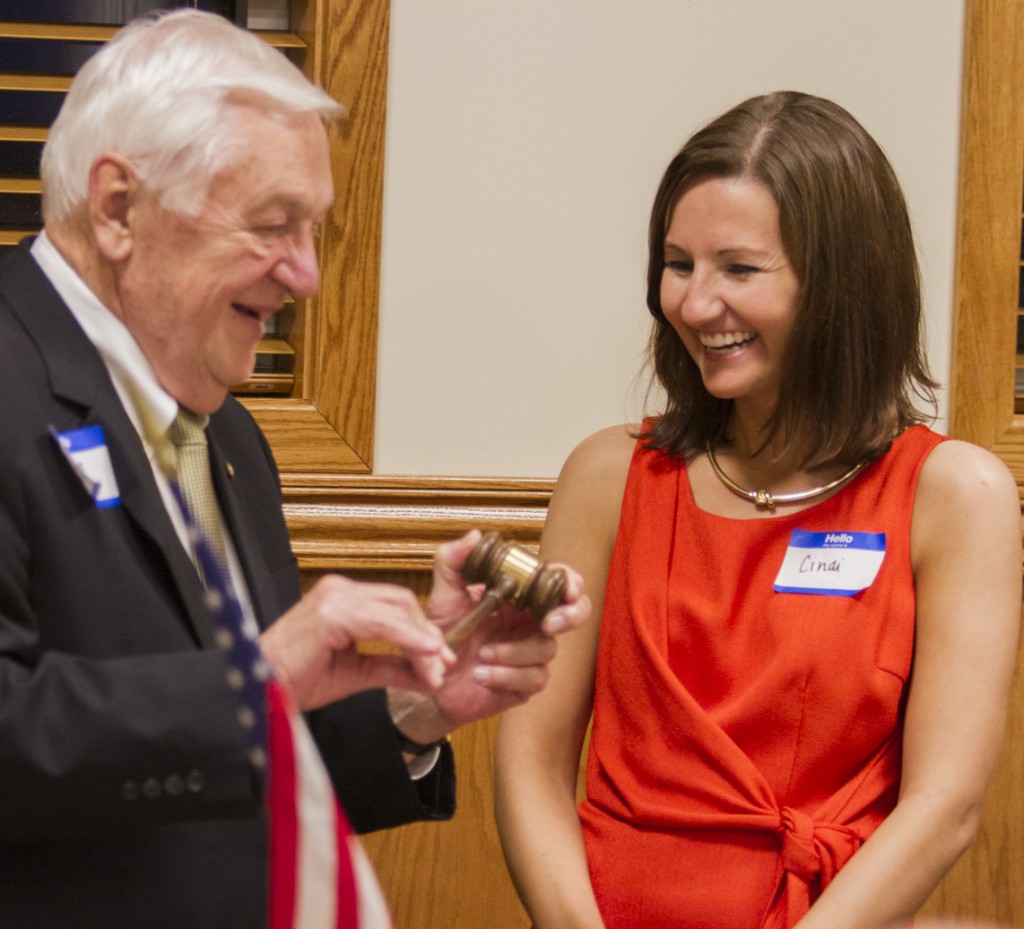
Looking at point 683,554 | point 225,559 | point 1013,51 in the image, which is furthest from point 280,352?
point 1013,51

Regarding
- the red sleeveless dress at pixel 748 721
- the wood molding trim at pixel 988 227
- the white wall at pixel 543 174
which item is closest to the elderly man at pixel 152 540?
the red sleeveless dress at pixel 748 721

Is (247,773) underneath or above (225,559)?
underneath

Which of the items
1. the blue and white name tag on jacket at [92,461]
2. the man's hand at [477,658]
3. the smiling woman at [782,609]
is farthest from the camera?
the smiling woman at [782,609]

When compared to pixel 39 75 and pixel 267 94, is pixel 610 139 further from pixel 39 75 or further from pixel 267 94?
pixel 267 94

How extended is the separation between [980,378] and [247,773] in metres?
2.06

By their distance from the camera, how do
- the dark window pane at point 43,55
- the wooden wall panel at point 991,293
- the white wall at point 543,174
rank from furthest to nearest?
the wooden wall panel at point 991,293
the white wall at point 543,174
the dark window pane at point 43,55

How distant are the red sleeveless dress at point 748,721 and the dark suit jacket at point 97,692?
2.51ft

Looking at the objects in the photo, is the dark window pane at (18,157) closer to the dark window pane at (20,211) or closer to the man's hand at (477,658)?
the dark window pane at (20,211)

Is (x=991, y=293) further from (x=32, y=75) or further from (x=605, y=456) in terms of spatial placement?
(x=32, y=75)

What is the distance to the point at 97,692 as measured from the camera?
53.6 inches

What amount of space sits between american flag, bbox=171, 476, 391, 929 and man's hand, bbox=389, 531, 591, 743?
1.21 ft

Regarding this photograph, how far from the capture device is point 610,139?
2.93 meters

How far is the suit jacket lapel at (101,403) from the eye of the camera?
1541 mm

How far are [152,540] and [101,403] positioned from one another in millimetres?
156
